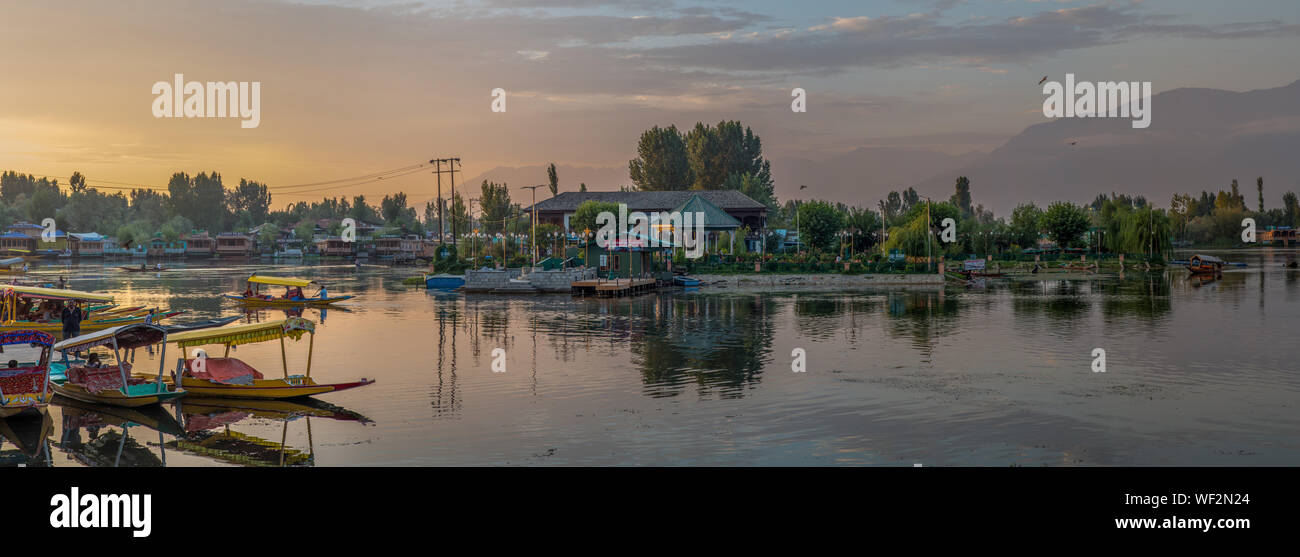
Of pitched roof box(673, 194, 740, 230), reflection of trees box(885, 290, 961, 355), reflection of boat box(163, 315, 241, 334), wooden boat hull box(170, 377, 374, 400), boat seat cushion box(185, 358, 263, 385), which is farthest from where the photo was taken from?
pitched roof box(673, 194, 740, 230)

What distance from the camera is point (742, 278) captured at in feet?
274

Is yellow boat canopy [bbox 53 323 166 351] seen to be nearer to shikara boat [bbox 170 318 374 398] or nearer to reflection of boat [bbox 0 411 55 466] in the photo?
shikara boat [bbox 170 318 374 398]

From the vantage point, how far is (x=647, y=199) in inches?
5463

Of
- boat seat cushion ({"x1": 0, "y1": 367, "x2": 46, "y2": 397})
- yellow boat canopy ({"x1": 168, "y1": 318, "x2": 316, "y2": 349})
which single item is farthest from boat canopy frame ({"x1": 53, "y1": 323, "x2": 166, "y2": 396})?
boat seat cushion ({"x1": 0, "y1": 367, "x2": 46, "y2": 397})

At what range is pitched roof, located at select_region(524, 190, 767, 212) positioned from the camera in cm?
13288

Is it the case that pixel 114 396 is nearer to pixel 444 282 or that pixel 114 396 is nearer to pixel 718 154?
pixel 444 282

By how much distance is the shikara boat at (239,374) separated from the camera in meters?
25.2

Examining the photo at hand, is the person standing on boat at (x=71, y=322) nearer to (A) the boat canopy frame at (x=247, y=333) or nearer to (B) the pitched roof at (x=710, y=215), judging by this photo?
(A) the boat canopy frame at (x=247, y=333)

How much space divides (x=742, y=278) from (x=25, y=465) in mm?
67936

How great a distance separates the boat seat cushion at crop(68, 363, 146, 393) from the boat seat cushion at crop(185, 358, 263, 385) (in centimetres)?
132

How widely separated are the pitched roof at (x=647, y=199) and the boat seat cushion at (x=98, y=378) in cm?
10883
